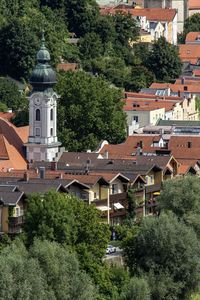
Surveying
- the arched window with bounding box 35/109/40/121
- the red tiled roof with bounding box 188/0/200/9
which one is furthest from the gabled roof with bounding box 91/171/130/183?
the red tiled roof with bounding box 188/0/200/9

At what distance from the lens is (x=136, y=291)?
6556 cm

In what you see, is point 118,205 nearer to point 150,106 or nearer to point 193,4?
point 150,106

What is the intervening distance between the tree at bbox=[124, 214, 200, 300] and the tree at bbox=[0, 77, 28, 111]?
3132 cm

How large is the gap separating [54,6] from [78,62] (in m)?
5.94

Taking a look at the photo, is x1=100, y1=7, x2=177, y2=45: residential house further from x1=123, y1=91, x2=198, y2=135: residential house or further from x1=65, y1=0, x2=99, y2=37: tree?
x1=123, y1=91, x2=198, y2=135: residential house

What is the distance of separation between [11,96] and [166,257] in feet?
110

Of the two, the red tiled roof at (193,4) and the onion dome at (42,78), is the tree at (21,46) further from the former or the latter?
the red tiled roof at (193,4)

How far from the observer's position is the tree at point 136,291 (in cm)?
6550

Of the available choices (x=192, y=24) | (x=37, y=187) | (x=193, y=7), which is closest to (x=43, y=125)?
(x=37, y=187)

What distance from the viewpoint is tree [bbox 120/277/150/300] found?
6550 cm

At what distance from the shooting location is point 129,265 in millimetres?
69062

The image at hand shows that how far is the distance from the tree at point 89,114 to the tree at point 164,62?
915 inches

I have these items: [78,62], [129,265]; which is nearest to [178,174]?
[129,265]

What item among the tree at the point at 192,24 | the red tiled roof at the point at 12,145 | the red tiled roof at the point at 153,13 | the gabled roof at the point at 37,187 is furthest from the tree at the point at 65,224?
the tree at the point at 192,24
